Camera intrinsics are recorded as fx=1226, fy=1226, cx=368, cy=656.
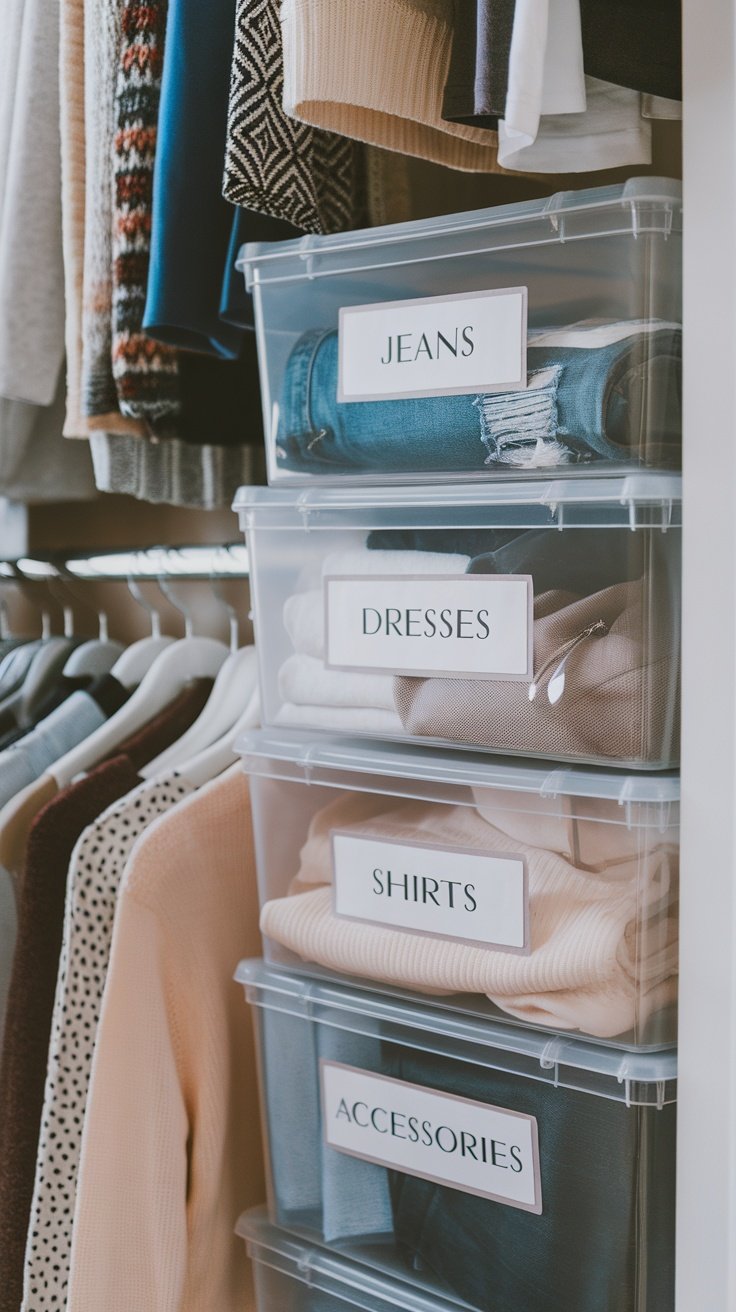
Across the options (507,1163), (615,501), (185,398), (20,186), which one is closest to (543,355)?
(615,501)

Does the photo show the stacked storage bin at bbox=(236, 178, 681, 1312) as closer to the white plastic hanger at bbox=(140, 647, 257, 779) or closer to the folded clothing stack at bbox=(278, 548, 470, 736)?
the folded clothing stack at bbox=(278, 548, 470, 736)

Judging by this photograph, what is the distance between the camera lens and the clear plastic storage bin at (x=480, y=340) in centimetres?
74

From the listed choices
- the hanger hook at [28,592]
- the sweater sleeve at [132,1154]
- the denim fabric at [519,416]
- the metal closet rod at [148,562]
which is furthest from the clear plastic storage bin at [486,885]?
the hanger hook at [28,592]

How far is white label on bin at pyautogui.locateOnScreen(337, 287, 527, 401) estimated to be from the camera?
77cm

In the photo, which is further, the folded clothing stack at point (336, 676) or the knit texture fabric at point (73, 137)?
the knit texture fabric at point (73, 137)

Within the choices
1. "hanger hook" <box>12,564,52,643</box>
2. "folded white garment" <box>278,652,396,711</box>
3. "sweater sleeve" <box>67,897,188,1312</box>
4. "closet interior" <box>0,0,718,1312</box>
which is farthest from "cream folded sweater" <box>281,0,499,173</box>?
"hanger hook" <box>12,564,52,643</box>

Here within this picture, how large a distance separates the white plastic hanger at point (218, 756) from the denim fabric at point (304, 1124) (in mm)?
195

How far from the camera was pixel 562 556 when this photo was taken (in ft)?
2.55

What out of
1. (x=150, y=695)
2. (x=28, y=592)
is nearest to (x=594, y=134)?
(x=150, y=695)

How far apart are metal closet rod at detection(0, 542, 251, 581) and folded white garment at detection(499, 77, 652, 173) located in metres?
0.53

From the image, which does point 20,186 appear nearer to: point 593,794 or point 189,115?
point 189,115

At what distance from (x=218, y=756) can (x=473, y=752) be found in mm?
262

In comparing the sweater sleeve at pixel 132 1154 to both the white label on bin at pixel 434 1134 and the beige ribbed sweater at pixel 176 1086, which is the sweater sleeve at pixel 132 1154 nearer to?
the beige ribbed sweater at pixel 176 1086

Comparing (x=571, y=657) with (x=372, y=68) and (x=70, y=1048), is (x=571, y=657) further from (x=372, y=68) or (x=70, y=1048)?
(x=70, y=1048)
